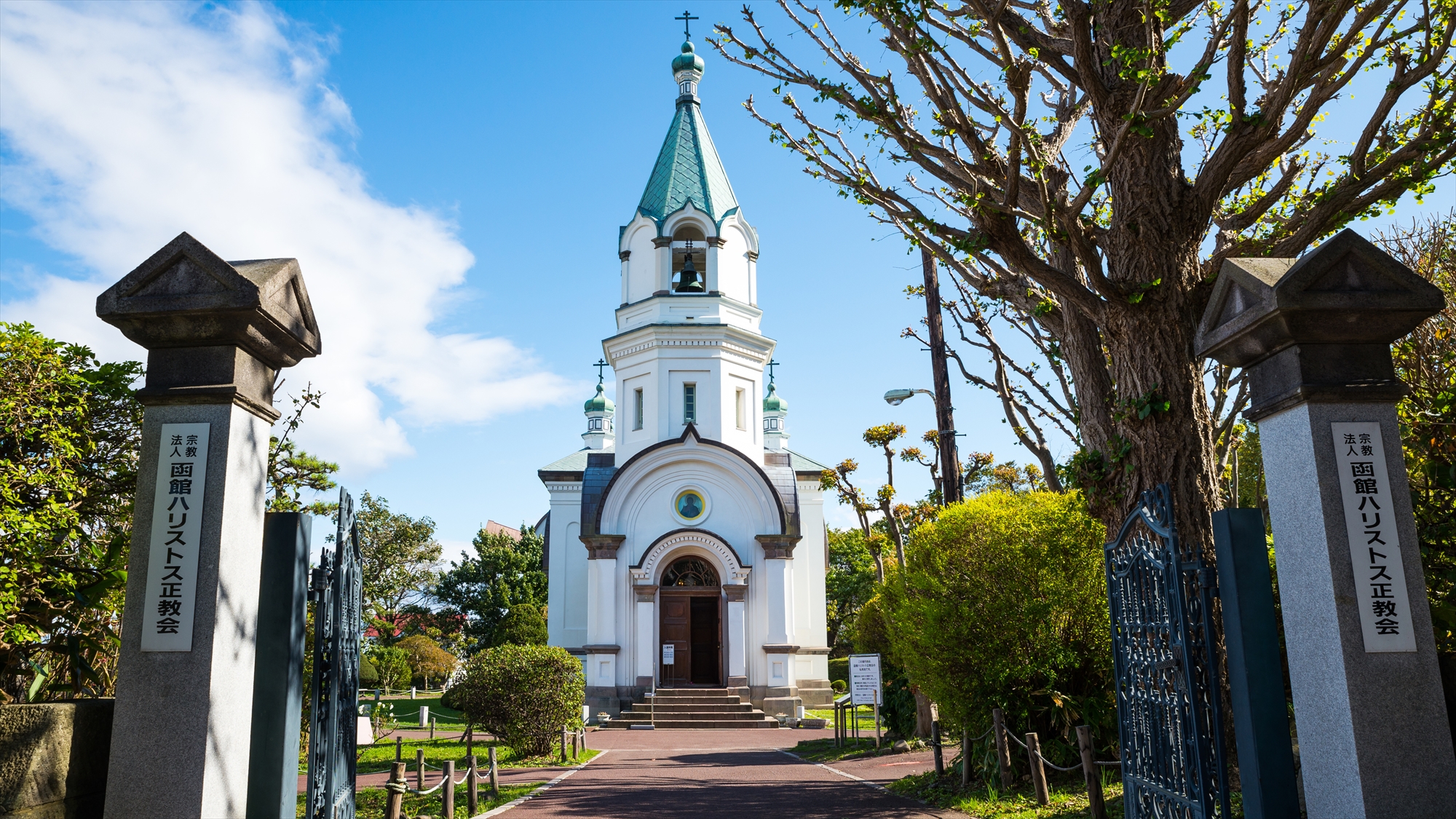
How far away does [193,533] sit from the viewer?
197 inches

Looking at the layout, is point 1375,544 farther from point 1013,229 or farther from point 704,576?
point 704,576

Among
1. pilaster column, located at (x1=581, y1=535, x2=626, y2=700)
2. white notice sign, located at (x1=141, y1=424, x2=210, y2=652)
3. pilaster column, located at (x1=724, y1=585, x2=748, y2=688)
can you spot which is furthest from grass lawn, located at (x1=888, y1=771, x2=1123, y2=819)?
pilaster column, located at (x1=581, y1=535, x2=626, y2=700)

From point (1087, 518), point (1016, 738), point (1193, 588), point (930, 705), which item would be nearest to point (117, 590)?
point (1193, 588)

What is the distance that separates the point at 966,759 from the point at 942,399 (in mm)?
6350

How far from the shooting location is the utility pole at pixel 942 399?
16.0m

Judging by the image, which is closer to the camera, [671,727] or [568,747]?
[568,747]

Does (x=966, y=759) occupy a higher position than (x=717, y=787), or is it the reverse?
(x=966, y=759)

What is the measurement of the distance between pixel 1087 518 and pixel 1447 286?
14.0ft

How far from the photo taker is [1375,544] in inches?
195

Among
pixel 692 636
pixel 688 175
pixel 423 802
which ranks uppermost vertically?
pixel 688 175

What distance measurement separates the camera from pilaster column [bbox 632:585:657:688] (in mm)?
25812

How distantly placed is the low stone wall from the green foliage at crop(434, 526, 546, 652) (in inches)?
1552

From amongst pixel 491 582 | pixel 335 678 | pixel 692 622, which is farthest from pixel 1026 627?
pixel 491 582

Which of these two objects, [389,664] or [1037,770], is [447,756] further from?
[389,664]
